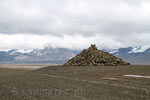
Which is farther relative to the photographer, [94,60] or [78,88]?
[94,60]

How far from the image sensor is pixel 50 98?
13469 mm

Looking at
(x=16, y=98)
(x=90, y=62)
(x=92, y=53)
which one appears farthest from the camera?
(x=92, y=53)

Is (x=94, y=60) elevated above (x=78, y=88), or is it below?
above

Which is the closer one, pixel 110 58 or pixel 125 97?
pixel 125 97

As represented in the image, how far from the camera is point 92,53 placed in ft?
163

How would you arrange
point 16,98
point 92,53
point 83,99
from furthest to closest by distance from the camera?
1. point 92,53
2. point 16,98
3. point 83,99

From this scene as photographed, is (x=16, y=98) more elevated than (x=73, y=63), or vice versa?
(x=73, y=63)

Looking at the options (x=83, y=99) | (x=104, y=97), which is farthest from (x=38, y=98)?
(x=104, y=97)

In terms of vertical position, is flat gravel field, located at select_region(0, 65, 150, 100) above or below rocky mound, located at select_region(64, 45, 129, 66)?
below

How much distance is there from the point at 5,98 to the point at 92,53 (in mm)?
36878

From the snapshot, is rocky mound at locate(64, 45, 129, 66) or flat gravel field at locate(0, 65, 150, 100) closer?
flat gravel field at locate(0, 65, 150, 100)

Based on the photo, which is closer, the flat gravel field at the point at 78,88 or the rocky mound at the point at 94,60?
the flat gravel field at the point at 78,88

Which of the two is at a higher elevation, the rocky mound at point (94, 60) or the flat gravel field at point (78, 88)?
the rocky mound at point (94, 60)

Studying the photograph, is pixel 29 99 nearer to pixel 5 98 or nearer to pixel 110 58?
pixel 5 98
